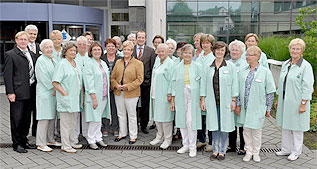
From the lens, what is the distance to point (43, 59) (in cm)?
536

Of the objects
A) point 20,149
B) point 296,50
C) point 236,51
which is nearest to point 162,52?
point 236,51

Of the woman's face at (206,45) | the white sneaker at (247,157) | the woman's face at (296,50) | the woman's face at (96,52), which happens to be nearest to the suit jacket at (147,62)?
the woman's face at (96,52)

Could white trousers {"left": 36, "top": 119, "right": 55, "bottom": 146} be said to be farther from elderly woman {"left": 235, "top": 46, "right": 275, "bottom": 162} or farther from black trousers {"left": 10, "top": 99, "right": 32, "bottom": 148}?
elderly woman {"left": 235, "top": 46, "right": 275, "bottom": 162}

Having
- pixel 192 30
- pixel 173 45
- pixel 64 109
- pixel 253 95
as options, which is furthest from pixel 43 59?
pixel 192 30

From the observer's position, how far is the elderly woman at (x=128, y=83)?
19.4 ft

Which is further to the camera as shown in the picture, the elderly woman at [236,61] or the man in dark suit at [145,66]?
the man in dark suit at [145,66]

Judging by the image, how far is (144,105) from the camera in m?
6.77

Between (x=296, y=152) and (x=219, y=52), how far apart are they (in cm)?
210

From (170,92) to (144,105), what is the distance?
Answer: 54.0 inches

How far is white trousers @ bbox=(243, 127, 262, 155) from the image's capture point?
16.5 feet

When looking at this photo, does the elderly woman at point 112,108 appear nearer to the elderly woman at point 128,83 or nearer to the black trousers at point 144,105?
the elderly woman at point 128,83

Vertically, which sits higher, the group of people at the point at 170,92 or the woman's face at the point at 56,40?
the woman's face at the point at 56,40

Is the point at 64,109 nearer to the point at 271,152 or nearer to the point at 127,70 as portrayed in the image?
the point at 127,70

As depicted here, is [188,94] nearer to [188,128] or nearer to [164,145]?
[188,128]
